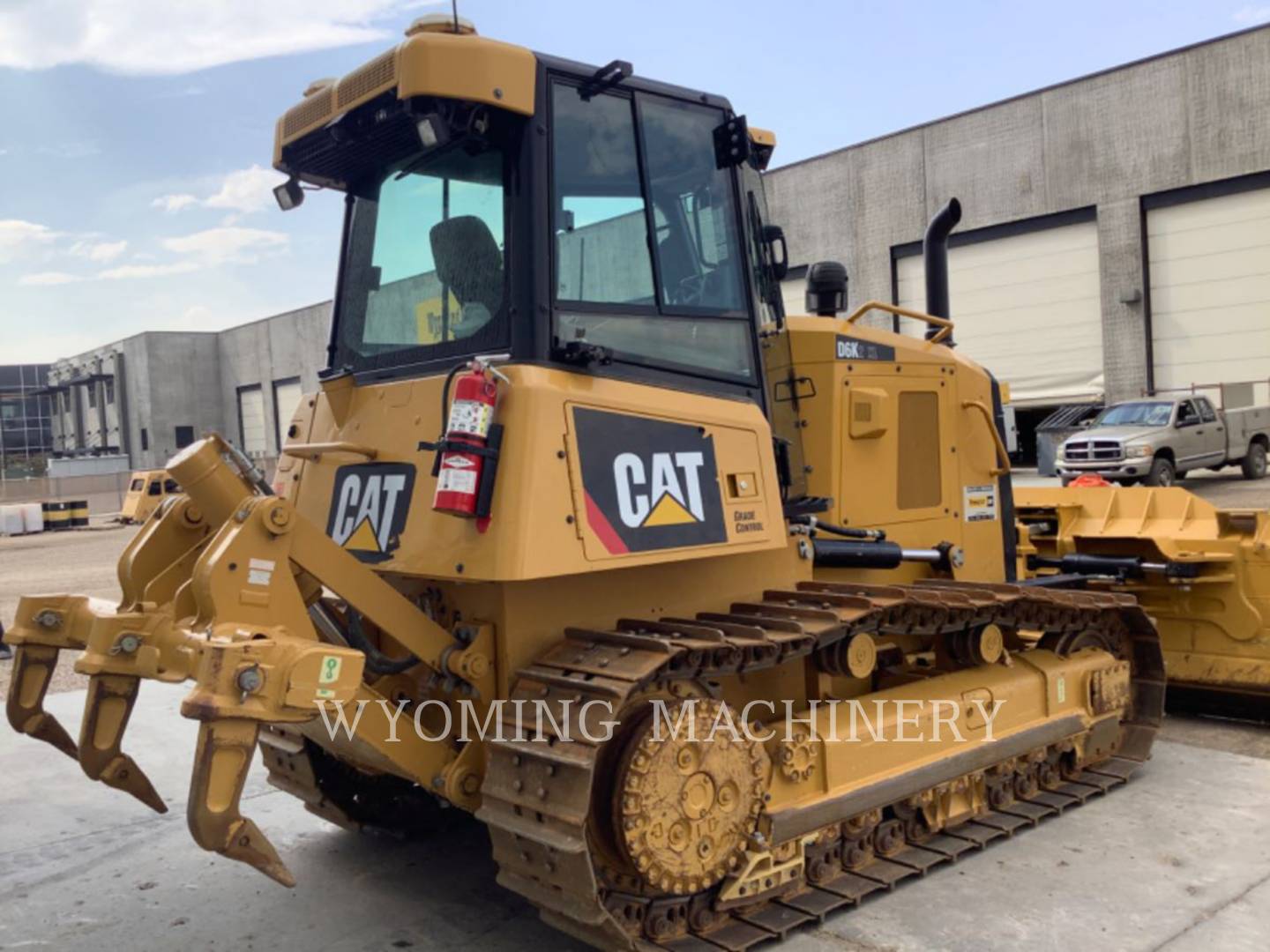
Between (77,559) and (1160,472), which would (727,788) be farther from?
(77,559)

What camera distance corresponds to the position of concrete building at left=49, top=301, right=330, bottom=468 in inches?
2063

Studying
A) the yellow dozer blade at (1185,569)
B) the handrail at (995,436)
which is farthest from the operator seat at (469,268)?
the yellow dozer blade at (1185,569)

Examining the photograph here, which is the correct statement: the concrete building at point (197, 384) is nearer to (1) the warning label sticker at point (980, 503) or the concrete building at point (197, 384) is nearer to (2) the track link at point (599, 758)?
(1) the warning label sticker at point (980, 503)

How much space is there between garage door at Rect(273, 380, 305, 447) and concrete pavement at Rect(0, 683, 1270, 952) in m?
47.7

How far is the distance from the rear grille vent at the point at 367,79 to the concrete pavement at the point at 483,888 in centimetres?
322

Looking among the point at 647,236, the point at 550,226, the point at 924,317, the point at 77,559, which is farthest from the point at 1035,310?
the point at 550,226

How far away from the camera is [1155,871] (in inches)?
185

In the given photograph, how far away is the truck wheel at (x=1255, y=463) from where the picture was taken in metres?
20.9

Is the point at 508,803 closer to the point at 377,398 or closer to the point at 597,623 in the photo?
the point at 597,623

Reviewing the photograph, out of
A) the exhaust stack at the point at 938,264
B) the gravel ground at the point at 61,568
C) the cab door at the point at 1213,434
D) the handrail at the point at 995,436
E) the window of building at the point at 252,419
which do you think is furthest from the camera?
the window of building at the point at 252,419

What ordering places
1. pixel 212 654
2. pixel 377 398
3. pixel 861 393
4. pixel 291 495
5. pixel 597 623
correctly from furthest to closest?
pixel 861 393 → pixel 291 495 → pixel 377 398 → pixel 597 623 → pixel 212 654

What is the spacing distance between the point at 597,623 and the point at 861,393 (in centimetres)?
195

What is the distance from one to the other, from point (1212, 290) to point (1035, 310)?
410 cm

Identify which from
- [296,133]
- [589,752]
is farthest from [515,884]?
[296,133]
